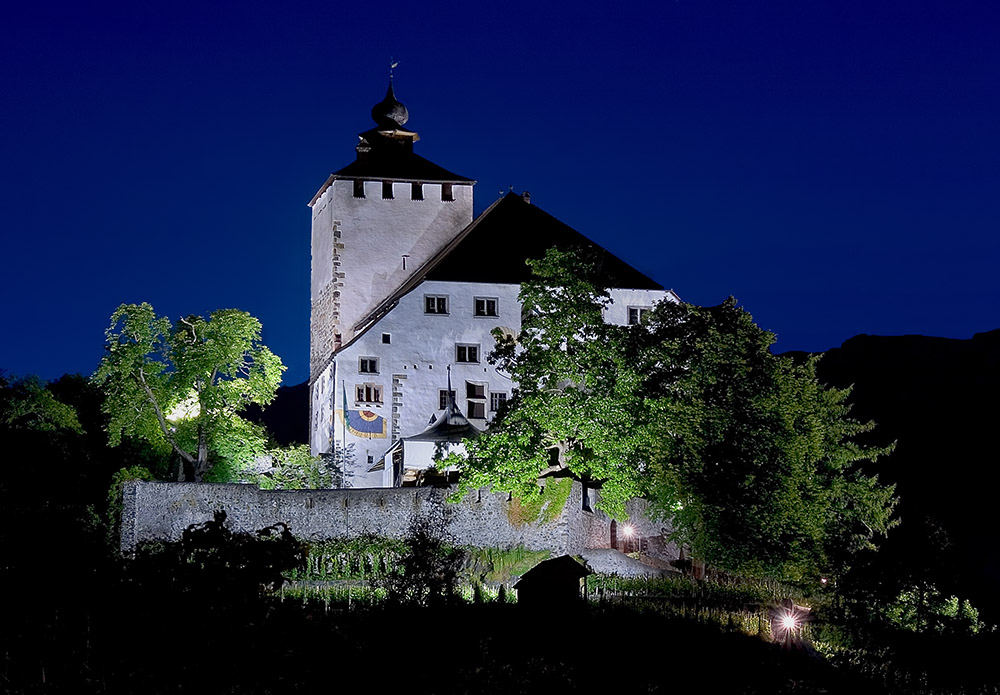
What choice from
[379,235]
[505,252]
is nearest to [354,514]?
[505,252]

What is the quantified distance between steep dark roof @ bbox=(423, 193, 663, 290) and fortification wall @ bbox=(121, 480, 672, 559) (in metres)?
12.9

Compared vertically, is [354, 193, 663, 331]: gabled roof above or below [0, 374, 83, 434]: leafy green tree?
above

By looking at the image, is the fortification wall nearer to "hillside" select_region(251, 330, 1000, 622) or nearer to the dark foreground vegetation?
"hillside" select_region(251, 330, 1000, 622)

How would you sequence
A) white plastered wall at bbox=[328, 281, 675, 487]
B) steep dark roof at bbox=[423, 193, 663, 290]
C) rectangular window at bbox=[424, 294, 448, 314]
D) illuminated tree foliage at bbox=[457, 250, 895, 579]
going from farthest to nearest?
steep dark roof at bbox=[423, 193, 663, 290], rectangular window at bbox=[424, 294, 448, 314], white plastered wall at bbox=[328, 281, 675, 487], illuminated tree foliage at bbox=[457, 250, 895, 579]

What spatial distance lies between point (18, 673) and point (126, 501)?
21.9 m

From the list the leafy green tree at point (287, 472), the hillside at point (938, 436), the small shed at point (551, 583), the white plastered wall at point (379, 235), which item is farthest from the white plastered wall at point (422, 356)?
the small shed at point (551, 583)

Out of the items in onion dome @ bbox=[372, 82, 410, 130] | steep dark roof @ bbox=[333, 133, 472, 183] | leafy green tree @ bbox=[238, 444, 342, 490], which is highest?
onion dome @ bbox=[372, 82, 410, 130]

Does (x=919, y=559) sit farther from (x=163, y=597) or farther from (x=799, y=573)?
(x=163, y=597)

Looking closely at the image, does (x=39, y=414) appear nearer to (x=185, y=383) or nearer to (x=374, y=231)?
(x=185, y=383)

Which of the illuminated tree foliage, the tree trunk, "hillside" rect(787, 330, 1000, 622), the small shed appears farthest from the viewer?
"hillside" rect(787, 330, 1000, 622)

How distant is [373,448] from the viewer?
4875cm

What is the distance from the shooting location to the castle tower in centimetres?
5584

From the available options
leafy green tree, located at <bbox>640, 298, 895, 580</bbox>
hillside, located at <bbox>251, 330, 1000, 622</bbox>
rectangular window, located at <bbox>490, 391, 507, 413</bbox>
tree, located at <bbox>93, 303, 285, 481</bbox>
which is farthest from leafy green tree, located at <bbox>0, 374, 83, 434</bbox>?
hillside, located at <bbox>251, 330, 1000, 622</bbox>

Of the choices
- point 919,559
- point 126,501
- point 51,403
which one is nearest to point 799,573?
point 919,559
